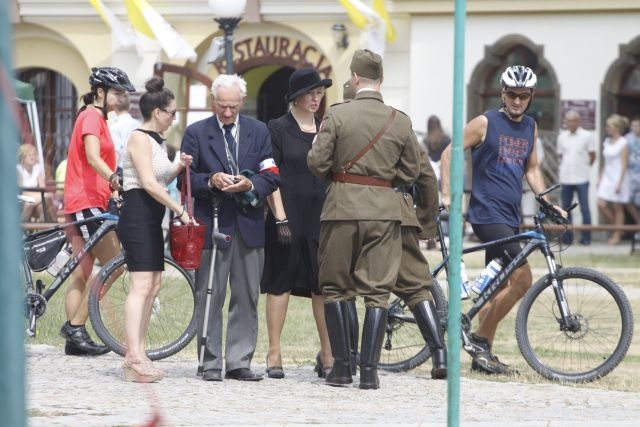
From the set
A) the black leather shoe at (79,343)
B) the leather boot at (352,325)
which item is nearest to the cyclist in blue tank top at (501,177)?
the leather boot at (352,325)

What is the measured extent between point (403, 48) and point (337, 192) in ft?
56.5

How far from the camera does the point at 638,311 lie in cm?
1293

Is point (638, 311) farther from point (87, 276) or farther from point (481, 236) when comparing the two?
point (87, 276)

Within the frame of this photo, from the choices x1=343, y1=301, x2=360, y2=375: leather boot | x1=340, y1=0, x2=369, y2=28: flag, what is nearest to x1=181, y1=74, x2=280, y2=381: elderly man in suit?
x1=343, y1=301, x2=360, y2=375: leather boot

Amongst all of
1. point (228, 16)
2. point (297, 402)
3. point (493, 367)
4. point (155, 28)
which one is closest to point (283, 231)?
point (297, 402)

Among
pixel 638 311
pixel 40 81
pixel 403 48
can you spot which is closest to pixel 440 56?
pixel 403 48

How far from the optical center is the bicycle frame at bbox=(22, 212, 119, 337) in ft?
31.1

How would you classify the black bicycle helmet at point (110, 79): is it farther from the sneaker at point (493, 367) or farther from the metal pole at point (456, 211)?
the metal pole at point (456, 211)

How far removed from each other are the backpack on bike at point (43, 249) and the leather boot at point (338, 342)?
2216mm

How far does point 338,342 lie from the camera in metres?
8.16

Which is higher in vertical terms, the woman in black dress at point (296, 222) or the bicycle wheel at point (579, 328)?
the woman in black dress at point (296, 222)

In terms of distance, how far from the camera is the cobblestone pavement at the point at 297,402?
22.5 feet

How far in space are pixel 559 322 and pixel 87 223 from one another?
284 centimetres

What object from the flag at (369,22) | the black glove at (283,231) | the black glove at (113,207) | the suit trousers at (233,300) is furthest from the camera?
the flag at (369,22)
